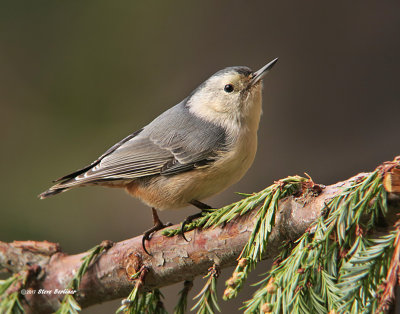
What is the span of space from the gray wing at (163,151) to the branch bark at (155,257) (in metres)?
0.39

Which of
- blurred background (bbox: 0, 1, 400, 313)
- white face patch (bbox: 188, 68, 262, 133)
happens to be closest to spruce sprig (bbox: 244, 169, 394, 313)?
white face patch (bbox: 188, 68, 262, 133)

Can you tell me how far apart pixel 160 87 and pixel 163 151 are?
1347 millimetres

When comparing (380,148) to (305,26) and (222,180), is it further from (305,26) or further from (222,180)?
(222,180)

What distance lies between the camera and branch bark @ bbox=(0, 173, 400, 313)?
1.28m

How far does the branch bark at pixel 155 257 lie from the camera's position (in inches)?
50.6

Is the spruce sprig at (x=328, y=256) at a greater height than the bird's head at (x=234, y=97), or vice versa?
the bird's head at (x=234, y=97)

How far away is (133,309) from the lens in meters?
1.55

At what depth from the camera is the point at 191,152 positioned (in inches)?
84.7

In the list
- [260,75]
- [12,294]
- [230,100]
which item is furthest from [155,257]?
[260,75]

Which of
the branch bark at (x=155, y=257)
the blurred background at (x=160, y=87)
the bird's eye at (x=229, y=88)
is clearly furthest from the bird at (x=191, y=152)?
the blurred background at (x=160, y=87)

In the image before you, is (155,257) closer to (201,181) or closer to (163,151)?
(201,181)

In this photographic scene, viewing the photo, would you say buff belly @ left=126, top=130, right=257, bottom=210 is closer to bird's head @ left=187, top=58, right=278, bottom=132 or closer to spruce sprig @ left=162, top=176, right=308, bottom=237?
bird's head @ left=187, top=58, right=278, bottom=132

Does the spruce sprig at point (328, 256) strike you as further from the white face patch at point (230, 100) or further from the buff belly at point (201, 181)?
the white face patch at point (230, 100)

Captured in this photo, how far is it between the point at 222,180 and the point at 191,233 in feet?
1.74
